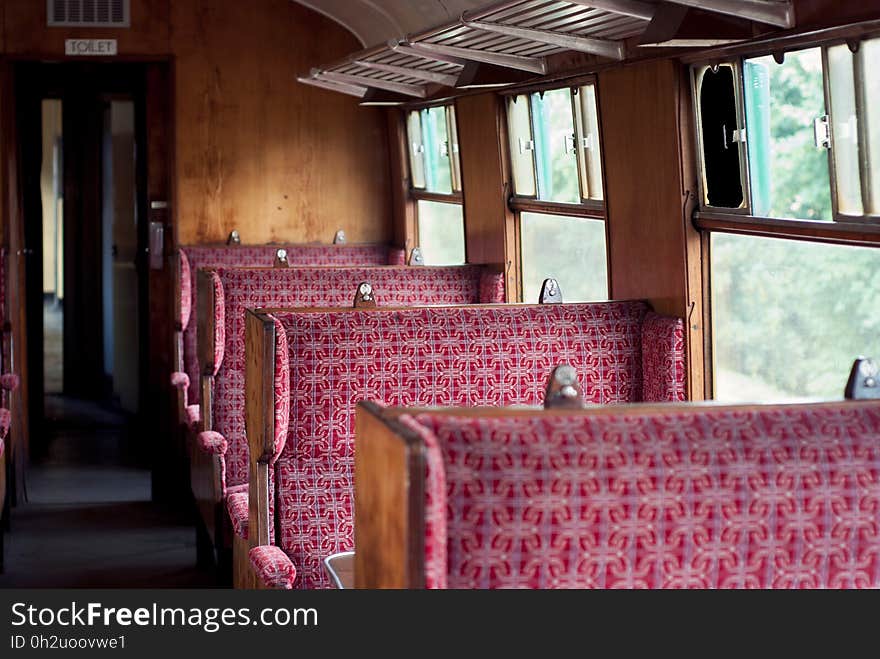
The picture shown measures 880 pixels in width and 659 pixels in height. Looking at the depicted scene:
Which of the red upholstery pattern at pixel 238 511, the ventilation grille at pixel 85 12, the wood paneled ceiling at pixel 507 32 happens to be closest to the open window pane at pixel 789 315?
the wood paneled ceiling at pixel 507 32

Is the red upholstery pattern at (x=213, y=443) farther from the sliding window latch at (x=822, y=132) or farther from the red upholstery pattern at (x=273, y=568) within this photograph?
the sliding window latch at (x=822, y=132)

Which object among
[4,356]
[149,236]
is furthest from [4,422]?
[149,236]

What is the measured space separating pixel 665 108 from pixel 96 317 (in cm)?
707

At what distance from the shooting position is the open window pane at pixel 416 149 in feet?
23.9

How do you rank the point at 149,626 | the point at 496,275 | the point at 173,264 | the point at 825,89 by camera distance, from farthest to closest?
the point at 173,264
the point at 496,275
the point at 825,89
the point at 149,626

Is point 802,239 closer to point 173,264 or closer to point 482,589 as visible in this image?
point 482,589

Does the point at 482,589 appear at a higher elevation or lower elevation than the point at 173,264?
lower

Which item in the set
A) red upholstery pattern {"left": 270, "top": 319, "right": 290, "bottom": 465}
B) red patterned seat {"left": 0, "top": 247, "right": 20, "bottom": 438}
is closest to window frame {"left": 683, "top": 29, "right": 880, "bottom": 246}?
red upholstery pattern {"left": 270, "top": 319, "right": 290, "bottom": 465}

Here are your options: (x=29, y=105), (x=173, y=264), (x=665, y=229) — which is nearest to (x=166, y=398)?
(x=173, y=264)

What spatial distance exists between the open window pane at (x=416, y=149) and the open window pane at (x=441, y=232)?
0.47 ft

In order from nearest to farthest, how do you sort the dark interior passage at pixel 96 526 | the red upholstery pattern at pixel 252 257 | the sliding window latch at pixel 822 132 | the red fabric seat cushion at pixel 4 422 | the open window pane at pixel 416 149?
the sliding window latch at pixel 822 132 → the dark interior passage at pixel 96 526 → the red fabric seat cushion at pixel 4 422 → the red upholstery pattern at pixel 252 257 → the open window pane at pixel 416 149

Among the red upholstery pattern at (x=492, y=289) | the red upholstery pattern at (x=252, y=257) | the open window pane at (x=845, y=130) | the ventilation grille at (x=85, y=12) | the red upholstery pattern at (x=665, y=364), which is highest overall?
the ventilation grille at (x=85, y=12)

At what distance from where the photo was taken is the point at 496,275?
18.0ft

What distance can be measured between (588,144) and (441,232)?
2.28 m
